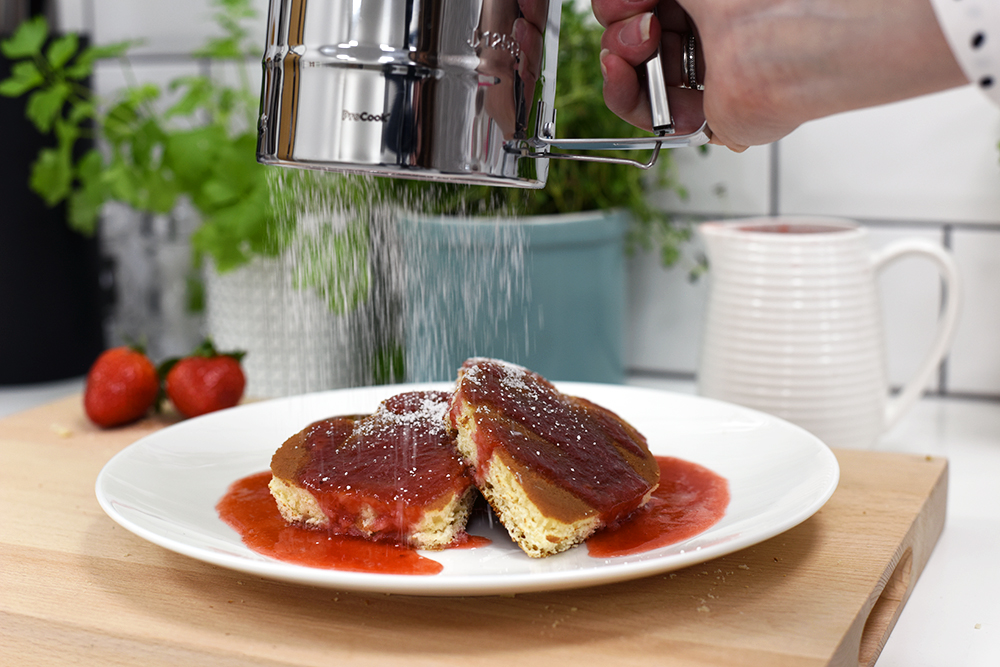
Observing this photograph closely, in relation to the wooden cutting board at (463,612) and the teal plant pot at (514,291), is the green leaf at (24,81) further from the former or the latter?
the wooden cutting board at (463,612)

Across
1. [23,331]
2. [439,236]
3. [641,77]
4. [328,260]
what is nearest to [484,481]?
[641,77]

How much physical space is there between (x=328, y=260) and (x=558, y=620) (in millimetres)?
674

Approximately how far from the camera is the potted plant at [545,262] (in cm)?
107

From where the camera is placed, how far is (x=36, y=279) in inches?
54.2

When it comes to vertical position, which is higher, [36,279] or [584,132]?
[584,132]

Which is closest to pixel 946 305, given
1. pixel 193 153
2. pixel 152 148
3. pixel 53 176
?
pixel 193 153

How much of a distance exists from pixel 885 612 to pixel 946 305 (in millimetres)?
447

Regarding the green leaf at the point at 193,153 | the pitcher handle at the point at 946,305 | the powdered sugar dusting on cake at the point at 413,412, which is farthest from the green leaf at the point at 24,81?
the pitcher handle at the point at 946,305

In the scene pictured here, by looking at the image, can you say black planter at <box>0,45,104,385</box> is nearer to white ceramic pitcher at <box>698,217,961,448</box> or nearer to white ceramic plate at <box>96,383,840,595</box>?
white ceramic plate at <box>96,383,840,595</box>

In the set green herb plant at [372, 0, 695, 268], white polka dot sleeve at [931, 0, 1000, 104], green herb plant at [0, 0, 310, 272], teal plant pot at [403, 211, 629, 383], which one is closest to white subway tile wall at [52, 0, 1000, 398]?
green herb plant at [372, 0, 695, 268]

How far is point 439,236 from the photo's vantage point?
3.45ft

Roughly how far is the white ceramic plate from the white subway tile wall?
1.37 feet

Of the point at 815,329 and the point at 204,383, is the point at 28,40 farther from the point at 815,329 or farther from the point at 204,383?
the point at 815,329

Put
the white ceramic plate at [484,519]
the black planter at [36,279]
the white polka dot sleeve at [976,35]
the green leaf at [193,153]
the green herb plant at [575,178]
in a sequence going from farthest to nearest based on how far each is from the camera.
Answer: the black planter at [36,279] → the green leaf at [193,153] → the green herb plant at [575,178] → the white ceramic plate at [484,519] → the white polka dot sleeve at [976,35]
